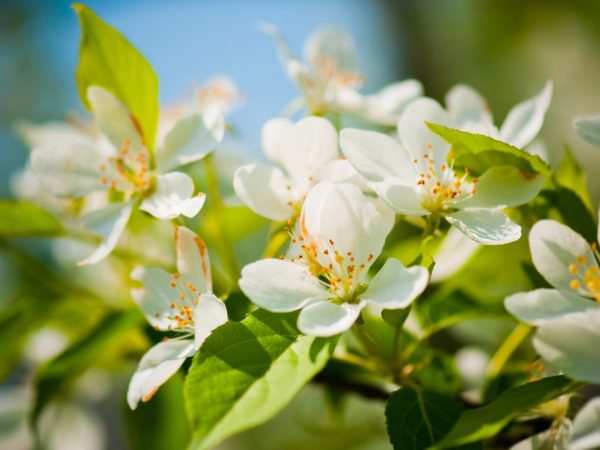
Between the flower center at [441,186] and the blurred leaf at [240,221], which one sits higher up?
the flower center at [441,186]

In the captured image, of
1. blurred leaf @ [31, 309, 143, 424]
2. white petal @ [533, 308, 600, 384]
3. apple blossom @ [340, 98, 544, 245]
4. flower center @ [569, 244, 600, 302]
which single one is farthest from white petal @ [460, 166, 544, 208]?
blurred leaf @ [31, 309, 143, 424]

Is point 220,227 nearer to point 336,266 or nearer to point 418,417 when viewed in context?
point 336,266

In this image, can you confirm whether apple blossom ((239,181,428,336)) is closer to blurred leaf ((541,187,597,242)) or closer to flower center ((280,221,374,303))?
flower center ((280,221,374,303))

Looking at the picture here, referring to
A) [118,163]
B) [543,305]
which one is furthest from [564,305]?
[118,163]

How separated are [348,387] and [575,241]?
1.55 ft

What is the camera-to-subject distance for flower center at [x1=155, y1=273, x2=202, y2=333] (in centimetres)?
93

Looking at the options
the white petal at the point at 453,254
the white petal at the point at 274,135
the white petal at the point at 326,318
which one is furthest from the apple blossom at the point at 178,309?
the white petal at the point at 453,254

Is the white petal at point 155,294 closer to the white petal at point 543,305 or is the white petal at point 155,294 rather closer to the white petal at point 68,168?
the white petal at point 68,168

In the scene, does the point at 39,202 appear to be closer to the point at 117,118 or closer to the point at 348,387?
the point at 117,118

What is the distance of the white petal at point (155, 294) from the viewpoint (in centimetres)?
96

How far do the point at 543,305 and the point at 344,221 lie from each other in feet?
0.78

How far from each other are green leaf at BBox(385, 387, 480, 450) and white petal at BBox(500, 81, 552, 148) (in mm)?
380

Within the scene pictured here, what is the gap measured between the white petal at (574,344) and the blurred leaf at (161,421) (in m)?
0.72

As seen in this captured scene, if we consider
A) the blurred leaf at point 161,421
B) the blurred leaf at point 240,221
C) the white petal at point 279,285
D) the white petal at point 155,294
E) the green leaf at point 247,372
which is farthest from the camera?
→ the blurred leaf at point 240,221
